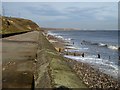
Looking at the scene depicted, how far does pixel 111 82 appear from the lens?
18.2 meters

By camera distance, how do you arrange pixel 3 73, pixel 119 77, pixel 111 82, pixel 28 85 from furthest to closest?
pixel 119 77 < pixel 111 82 < pixel 3 73 < pixel 28 85

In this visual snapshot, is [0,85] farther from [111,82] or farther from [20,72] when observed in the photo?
[111,82]

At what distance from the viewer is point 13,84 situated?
7.82 meters

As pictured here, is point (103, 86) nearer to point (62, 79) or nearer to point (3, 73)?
point (3, 73)

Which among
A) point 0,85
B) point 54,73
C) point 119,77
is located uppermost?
point 54,73

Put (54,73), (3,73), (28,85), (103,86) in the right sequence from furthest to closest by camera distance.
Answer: (103,86), (3,73), (28,85), (54,73)

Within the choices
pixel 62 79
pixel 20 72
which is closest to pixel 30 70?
pixel 20 72

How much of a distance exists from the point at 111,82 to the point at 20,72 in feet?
33.0

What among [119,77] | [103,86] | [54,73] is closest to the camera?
[54,73]

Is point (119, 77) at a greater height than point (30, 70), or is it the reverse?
point (30, 70)

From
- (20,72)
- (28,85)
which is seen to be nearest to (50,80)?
(28,85)

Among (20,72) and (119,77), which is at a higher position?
(20,72)

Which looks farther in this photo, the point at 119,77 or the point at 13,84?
the point at 119,77

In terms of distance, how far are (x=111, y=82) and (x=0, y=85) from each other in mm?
11844
